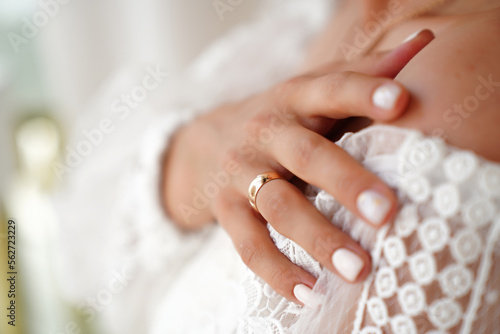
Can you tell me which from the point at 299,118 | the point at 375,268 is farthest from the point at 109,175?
A: the point at 375,268

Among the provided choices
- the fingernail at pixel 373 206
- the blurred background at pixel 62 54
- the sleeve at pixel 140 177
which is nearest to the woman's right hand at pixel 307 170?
the fingernail at pixel 373 206

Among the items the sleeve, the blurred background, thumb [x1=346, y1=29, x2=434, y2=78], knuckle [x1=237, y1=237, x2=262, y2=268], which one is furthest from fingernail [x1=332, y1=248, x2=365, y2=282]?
the blurred background

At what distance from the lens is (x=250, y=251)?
531 mm

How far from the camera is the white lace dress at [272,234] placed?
40 cm

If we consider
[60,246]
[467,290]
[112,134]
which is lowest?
[467,290]

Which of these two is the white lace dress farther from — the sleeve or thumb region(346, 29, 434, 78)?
thumb region(346, 29, 434, 78)

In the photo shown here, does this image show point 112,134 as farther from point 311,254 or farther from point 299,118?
point 311,254

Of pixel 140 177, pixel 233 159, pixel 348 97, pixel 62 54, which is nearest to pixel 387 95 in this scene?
pixel 348 97

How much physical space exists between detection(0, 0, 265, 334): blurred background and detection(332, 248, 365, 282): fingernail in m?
1.04

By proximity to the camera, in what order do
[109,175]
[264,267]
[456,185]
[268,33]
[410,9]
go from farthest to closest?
[268,33]
[109,175]
[410,9]
[264,267]
[456,185]

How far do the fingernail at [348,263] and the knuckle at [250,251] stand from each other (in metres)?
0.11

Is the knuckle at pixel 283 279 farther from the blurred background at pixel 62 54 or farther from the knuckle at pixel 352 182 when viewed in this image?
the blurred background at pixel 62 54

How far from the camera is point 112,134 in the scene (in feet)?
3.93

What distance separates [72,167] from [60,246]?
245mm
